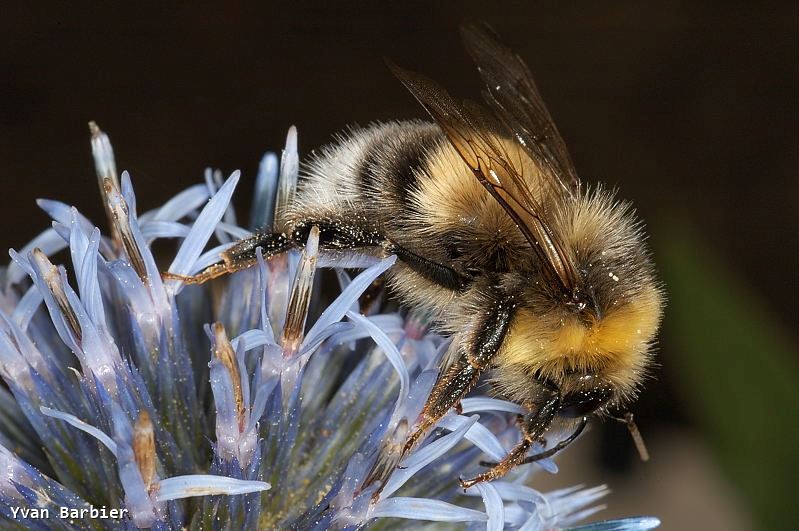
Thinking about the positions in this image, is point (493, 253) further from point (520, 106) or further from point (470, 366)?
point (520, 106)

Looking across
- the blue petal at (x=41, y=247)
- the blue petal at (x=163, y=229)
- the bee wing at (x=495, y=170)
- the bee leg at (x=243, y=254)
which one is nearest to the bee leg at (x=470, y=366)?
the bee wing at (x=495, y=170)

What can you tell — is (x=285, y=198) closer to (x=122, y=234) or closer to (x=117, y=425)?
(x=122, y=234)

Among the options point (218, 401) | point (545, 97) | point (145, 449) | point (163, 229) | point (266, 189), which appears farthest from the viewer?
point (545, 97)

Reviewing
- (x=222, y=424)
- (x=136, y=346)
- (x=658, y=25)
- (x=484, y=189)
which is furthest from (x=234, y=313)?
(x=658, y=25)

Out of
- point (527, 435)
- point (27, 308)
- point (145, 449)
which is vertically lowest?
point (527, 435)

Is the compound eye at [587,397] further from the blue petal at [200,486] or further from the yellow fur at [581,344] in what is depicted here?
the blue petal at [200,486]

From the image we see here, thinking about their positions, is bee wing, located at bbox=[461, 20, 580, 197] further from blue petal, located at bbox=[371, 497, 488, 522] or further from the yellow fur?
blue petal, located at bbox=[371, 497, 488, 522]

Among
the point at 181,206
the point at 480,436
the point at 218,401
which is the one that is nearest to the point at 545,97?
the point at 181,206

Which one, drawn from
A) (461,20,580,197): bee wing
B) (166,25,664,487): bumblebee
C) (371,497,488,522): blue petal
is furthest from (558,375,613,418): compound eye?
(461,20,580,197): bee wing

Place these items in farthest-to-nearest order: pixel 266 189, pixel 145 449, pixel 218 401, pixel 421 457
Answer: pixel 266 189 < pixel 421 457 < pixel 218 401 < pixel 145 449
